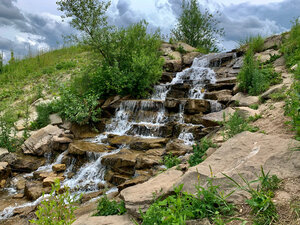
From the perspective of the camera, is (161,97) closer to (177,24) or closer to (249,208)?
(249,208)

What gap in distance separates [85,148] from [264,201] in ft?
18.5

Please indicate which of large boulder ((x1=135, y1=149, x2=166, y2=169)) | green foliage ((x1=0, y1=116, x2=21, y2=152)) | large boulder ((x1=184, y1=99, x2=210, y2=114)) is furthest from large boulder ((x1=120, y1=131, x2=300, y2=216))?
green foliage ((x1=0, y1=116, x2=21, y2=152))

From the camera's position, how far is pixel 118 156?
603cm

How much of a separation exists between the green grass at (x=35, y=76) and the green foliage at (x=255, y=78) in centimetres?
735

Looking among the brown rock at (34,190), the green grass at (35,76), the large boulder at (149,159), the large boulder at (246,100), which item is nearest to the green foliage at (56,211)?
the large boulder at (149,159)

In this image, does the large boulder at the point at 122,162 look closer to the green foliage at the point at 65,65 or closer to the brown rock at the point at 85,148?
the brown rock at the point at 85,148

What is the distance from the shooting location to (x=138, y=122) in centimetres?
857

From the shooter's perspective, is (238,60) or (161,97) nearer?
(161,97)

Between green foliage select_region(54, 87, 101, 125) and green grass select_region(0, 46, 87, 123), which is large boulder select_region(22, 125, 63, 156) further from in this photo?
green grass select_region(0, 46, 87, 123)

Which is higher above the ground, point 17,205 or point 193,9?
point 193,9

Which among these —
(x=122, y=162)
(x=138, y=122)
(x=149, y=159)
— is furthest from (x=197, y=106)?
(x=122, y=162)

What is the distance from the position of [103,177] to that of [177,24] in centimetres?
1586

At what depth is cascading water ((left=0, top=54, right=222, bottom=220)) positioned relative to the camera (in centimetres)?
603

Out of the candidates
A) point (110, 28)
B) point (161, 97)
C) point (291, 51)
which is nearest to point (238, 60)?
point (291, 51)
